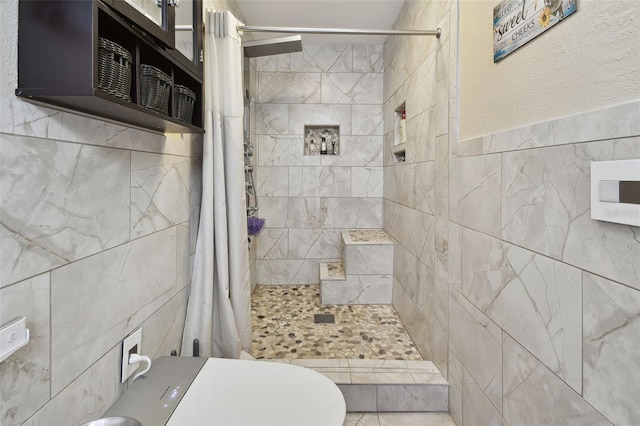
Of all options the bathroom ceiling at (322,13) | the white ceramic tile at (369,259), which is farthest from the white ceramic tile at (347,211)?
the bathroom ceiling at (322,13)

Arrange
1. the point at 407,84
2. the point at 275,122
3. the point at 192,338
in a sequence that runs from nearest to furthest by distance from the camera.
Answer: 1. the point at 192,338
2. the point at 407,84
3. the point at 275,122

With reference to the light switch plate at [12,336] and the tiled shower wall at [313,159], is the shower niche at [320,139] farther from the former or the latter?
the light switch plate at [12,336]

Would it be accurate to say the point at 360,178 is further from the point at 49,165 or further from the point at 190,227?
the point at 49,165

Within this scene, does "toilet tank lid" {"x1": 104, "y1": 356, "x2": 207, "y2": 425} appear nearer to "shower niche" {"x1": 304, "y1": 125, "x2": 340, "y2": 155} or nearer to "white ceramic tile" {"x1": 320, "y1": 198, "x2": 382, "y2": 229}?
"white ceramic tile" {"x1": 320, "y1": 198, "x2": 382, "y2": 229}

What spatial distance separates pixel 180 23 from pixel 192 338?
4.46ft

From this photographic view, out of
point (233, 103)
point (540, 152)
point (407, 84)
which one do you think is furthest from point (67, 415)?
point (407, 84)

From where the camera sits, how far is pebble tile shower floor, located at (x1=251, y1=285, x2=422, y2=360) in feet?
7.20

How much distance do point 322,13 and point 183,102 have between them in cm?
214

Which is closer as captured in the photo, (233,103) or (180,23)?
(180,23)

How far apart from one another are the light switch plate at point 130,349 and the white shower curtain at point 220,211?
0.41m

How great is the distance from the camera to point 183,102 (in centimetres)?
122

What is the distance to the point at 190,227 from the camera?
1627 mm

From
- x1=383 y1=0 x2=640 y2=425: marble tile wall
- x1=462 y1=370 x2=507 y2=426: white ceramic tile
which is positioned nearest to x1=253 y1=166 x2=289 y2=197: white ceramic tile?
x1=383 y1=0 x2=640 y2=425: marble tile wall

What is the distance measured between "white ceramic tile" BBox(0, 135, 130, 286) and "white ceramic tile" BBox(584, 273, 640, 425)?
4.32 ft
